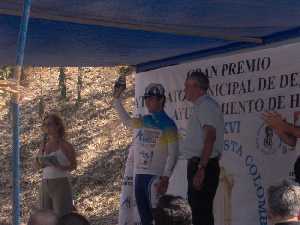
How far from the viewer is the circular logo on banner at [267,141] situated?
21.3 feet

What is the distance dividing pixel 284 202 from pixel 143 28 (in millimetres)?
2779

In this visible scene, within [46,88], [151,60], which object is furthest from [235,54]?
[46,88]

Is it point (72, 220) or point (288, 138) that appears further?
point (288, 138)

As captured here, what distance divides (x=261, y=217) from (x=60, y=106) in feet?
25.1

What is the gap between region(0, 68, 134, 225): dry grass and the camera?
37.7 feet

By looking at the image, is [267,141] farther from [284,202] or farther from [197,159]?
[284,202]

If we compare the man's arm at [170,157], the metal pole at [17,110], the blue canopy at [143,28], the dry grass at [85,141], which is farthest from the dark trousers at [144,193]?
the dry grass at [85,141]

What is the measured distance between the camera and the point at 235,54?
22.7ft

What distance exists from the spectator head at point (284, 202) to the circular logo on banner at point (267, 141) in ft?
8.56

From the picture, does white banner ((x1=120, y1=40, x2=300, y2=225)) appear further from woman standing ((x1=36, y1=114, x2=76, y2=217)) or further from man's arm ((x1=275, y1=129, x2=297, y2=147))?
woman standing ((x1=36, y1=114, x2=76, y2=217))

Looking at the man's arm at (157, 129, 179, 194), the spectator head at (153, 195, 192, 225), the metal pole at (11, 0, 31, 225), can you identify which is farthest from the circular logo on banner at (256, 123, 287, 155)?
the metal pole at (11, 0, 31, 225)

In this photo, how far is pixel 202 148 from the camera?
240 inches

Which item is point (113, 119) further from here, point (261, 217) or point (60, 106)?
point (261, 217)

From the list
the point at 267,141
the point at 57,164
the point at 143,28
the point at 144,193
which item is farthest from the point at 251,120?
the point at 57,164
